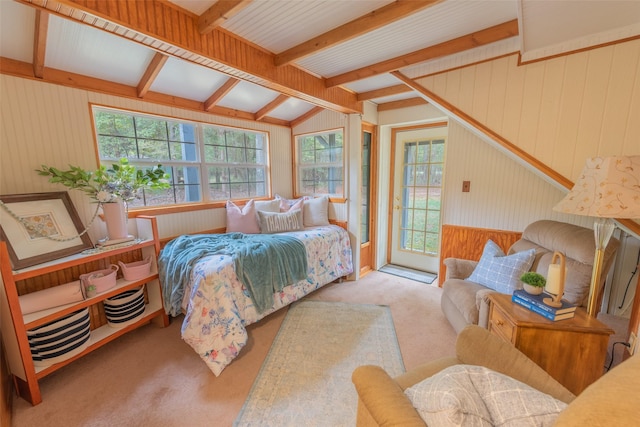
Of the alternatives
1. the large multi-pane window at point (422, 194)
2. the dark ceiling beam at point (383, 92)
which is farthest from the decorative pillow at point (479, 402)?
the large multi-pane window at point (422, 194)

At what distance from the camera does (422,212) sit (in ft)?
11.6

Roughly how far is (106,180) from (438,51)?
106 inches

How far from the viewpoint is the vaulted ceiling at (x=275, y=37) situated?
1.33 metres

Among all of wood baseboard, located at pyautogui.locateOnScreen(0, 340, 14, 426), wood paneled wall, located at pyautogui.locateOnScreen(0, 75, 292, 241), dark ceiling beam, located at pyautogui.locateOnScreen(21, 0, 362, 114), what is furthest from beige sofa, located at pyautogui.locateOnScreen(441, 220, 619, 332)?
wood paneled wall, located at pyautogui.locateOnScreen(0, 75, 292, 241)

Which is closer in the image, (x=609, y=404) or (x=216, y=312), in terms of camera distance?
(x=609, y=404)

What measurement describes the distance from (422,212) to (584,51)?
7.29 ft

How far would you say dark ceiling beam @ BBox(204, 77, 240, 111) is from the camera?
241 centimetres

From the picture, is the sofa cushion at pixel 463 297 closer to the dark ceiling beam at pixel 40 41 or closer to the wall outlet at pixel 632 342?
the wall outlet at pixel 632 342

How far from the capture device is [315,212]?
130 inches

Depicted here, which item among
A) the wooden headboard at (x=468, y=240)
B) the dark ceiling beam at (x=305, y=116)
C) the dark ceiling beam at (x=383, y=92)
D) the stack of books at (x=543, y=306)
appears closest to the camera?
the stack of books at (x=543, y=306)

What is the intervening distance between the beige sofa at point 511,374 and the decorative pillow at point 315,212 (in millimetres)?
2221

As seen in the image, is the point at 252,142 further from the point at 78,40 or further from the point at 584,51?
the point at 584,51

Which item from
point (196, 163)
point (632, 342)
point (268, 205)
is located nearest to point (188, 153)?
point (196, 163)

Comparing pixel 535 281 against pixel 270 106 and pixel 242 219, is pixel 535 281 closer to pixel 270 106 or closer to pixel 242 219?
pixel 242 219
